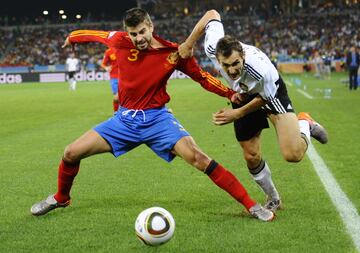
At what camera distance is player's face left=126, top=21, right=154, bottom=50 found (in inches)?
238

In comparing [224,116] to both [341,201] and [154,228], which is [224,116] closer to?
[154,228]

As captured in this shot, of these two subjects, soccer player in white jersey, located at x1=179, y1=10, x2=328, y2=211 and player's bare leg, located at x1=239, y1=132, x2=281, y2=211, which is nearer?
soccer player in white jersey, located at x1=179, y1=10, x2=328, y2=211

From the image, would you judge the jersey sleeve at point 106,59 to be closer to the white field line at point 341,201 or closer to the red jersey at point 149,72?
the white field line at point 341,201

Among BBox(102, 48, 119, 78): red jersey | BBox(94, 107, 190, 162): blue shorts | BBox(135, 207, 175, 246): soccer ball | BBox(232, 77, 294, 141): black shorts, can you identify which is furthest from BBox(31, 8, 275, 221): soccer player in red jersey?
BBox(102, 48, 119, 78): red jersey

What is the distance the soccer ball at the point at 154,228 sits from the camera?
206 inches

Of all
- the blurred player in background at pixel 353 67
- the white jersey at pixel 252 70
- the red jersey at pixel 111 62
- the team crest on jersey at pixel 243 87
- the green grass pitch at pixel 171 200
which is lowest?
the blurred player in background at pixel 353 67

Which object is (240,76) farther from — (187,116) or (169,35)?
(169,35)

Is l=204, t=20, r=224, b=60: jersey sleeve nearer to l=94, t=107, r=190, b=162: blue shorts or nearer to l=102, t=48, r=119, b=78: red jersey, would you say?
l=94, t=107, r=190, b=162: blue shorts

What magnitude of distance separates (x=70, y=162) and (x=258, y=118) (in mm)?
1954

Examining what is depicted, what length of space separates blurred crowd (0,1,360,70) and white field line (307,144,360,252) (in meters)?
45.3

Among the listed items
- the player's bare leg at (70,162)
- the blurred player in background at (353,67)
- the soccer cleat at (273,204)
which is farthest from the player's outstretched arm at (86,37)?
the blurred player in background at (353,67)

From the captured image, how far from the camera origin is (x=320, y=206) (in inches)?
269

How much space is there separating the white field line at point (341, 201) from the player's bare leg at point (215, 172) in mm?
745

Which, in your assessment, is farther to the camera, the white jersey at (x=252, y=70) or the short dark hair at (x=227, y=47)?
the white jersey at (x=252, y=70)
